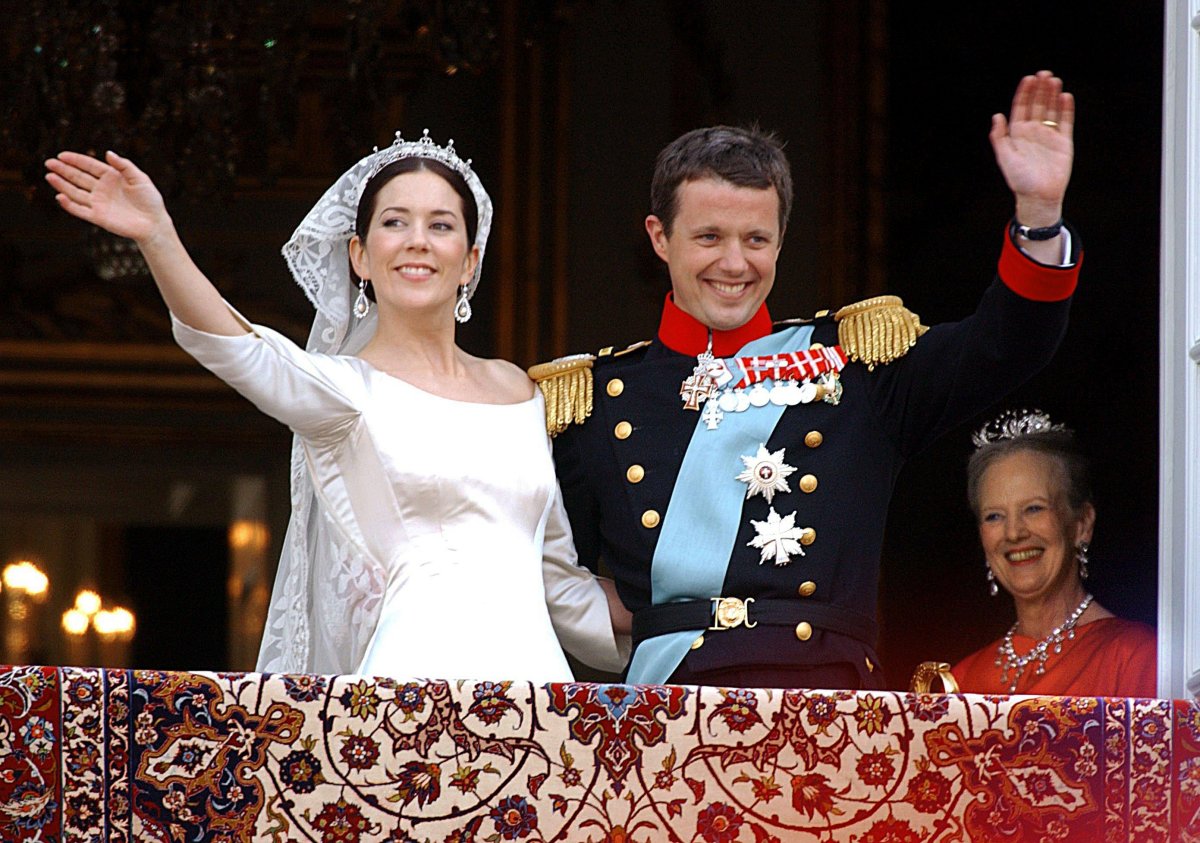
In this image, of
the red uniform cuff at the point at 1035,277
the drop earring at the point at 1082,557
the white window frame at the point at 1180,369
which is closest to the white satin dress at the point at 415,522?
the red uniform cuff at the point at 1035,277

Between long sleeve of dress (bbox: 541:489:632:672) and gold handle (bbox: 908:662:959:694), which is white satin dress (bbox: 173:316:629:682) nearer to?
long sleeve of dress (bbox: 541:489:632:672)

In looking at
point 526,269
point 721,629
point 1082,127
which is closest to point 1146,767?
point 721,629

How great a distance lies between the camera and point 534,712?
2656 mm

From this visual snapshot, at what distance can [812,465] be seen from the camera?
10.6 feet

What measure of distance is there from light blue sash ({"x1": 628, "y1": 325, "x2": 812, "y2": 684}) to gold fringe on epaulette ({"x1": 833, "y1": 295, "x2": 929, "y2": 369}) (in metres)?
0.14

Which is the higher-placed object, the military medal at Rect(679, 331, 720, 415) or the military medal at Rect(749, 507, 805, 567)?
the military medal at Rect(679, 331, 720, 415)

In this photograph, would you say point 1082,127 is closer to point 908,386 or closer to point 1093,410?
point 1093,410

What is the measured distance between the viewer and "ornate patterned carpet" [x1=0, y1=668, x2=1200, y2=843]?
2.62 m

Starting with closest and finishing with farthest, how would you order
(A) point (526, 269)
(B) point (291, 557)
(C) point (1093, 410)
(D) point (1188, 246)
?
(D) point (1188, 246) < (B) point (291, 557) < (C) point (1093, 410) < (A) point (526, 269)

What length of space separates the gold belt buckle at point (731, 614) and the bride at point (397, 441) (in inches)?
9.2

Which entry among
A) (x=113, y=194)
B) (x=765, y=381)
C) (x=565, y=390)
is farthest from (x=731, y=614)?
(x=113, y=194)

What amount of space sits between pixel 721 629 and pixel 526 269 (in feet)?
12.2

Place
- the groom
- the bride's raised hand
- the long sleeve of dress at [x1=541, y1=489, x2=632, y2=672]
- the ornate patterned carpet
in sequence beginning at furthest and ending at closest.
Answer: the long sleeve of dress at [x1=541, y1=489, x2=632, y2=672] < the groom < the bride's raised hand < the ornate patterned carpet

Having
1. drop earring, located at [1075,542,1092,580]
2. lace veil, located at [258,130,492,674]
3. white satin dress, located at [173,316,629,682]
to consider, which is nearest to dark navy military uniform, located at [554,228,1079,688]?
white satin dress, located at [173,316,629,682]
